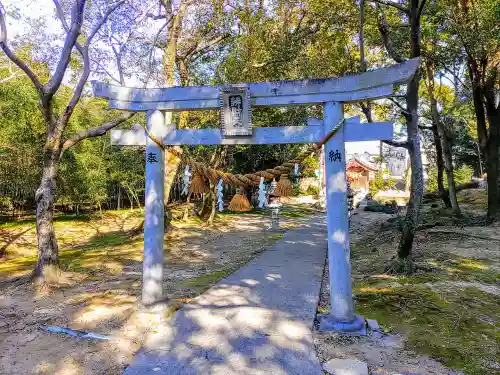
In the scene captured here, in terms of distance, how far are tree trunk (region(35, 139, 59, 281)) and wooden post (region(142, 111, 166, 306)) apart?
2.81m

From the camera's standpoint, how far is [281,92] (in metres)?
4.34

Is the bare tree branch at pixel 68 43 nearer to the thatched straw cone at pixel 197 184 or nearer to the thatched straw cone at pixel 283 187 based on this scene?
the thatched straw cone at pixel 197 184

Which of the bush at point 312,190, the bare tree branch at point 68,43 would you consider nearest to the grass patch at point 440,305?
the bare tree branch at point 68,43

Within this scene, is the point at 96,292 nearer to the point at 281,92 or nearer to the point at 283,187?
the point at 283,187

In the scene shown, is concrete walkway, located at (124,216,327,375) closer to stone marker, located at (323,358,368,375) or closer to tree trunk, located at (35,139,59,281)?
stone marker, located at (323,358,368,375)

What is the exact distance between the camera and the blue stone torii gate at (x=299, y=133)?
4070 mm

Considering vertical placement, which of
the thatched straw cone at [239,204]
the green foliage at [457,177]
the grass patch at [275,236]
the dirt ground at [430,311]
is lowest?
the grass patch at [275,236]

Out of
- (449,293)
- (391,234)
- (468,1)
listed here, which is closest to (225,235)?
(391,234)

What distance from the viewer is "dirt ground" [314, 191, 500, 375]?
136 inches

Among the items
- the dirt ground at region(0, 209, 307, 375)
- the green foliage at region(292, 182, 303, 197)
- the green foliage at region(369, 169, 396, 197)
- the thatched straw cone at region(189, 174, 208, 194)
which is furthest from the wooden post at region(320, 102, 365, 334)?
the green foliage at region(369, 169, 396, 197)

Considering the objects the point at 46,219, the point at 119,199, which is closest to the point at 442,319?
the point at 46,219

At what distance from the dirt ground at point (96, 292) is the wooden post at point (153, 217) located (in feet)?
1.13

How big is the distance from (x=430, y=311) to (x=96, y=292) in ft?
16.6

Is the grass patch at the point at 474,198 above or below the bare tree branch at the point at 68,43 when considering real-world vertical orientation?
below
